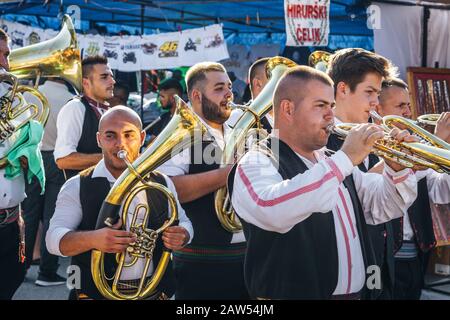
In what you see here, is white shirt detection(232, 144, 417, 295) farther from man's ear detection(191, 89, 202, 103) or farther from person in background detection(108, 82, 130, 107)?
person in background detection(108, 82, 130, 107)

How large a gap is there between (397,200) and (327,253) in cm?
48

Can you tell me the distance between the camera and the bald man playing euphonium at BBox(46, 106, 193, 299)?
3125 millimetres

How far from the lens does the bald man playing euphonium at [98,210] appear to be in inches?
123

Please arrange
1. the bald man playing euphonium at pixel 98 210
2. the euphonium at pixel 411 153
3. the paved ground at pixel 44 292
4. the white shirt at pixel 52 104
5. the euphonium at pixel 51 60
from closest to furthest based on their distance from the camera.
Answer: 1. the euphonium at pixel 411 153
2. the bald man playing euphonium at pixel 98 210
3. the euphonium at pixel 51 60
4. the paved ground at pixel 44 292
5. the white shirt at pixel 52 104

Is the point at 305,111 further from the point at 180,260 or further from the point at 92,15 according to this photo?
the point at 92,15

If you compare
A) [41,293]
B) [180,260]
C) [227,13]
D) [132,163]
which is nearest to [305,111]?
[132,163]

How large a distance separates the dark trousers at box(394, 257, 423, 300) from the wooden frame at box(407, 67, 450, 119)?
2515mm

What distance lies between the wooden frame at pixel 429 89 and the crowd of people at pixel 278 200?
2141mm

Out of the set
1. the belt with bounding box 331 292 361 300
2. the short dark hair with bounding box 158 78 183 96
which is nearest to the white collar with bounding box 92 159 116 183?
the belt with bounding box 331 292 361 300

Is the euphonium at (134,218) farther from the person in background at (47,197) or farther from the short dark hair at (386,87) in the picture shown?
the person in background at (47,197)

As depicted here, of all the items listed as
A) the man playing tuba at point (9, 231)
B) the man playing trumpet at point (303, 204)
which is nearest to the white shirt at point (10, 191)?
the man playing tuba at point (9, 231)

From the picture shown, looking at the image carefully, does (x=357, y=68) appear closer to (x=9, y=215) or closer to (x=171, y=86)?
(x=9, y=215)

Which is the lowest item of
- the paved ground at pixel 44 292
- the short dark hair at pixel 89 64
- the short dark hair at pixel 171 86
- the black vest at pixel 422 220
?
the paved ground at pixel 44 292

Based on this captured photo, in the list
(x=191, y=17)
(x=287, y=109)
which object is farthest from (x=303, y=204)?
(x=191, y=17)
